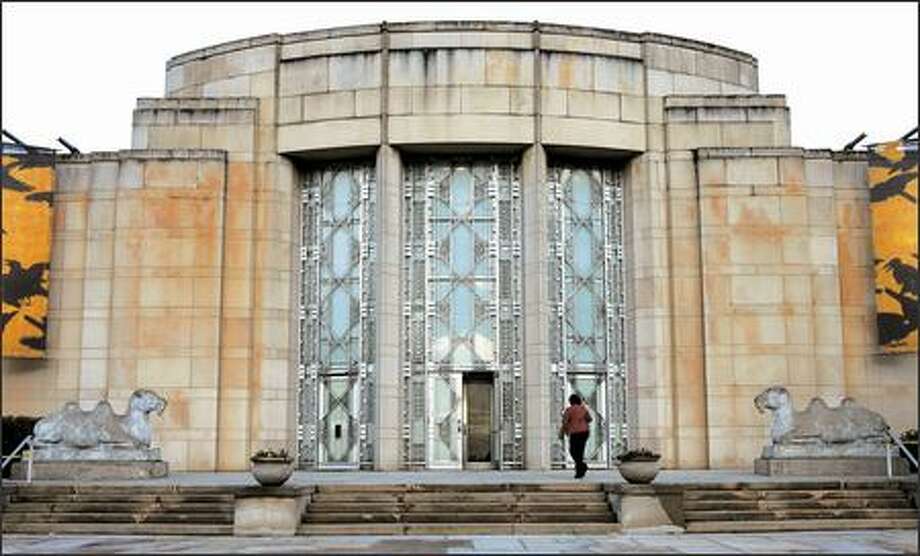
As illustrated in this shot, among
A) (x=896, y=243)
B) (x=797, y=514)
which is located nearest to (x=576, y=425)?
(x=797, y=514)

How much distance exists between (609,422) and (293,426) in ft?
26.1

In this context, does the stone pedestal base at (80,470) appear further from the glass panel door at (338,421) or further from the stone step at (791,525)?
the stone step at (791,525)

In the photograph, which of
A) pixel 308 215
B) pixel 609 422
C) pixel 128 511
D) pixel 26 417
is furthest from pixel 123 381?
pixel 609 422

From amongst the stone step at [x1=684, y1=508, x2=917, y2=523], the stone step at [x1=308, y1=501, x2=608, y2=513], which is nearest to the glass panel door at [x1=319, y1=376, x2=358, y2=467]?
the stone step at [x1=308, y1=501, x2=608, y2=513]

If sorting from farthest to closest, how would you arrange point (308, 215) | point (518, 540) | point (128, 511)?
point (308, 215), point (128, 511), point (518, 540)

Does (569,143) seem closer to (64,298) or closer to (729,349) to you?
(729,349)

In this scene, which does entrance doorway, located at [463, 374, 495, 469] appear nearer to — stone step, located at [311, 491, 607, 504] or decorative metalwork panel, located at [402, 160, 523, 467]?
decorative metalwork panel, located at [402, 160, 523, 467]

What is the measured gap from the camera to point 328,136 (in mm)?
27125

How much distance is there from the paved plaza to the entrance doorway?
944 cm

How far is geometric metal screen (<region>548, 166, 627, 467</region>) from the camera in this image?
88.5 ft

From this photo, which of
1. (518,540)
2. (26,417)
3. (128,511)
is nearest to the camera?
(518,540)

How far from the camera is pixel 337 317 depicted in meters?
27.6

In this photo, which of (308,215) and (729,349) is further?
(308,215)

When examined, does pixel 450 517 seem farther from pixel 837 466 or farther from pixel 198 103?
pixel 198 103
